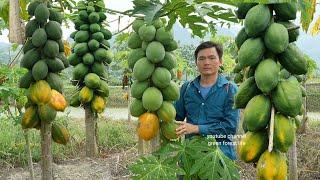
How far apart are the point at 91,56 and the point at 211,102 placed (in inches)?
104

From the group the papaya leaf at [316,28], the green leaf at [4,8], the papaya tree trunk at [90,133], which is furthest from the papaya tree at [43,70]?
the papaya leaf at [316,28]

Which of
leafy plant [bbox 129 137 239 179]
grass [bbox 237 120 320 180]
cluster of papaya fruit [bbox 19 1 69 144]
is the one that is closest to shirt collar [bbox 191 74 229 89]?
leafy plant [bbox 129 137 239 179]

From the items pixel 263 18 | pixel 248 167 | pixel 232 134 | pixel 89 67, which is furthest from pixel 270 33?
pixel 248 167

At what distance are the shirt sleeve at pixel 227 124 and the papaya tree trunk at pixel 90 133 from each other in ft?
10.4

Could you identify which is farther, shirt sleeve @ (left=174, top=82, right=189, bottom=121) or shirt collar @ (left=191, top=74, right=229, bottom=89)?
shirt sleeve @ (left=174, top=82, right=189, bottom=121)

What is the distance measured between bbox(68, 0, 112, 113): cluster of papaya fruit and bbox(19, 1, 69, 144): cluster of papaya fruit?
8.84 feet

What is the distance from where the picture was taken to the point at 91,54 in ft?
17.6

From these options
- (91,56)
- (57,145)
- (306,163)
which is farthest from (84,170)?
(306,163)

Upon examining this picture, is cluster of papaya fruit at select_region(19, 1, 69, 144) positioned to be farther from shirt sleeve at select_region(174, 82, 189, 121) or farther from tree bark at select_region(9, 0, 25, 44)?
shirt sleeve at select_region(174, 82, 189, 121)

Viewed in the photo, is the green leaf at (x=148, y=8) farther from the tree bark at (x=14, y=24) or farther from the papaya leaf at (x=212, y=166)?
the papaya leaf at (x=212, y=166)

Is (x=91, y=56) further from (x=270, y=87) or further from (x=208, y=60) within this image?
(x=270, y=87)

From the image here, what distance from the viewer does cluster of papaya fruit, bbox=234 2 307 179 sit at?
5.19 feet

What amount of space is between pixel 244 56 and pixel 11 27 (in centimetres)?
99

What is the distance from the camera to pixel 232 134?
296 cm
